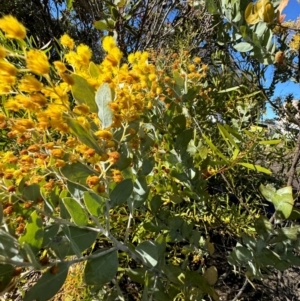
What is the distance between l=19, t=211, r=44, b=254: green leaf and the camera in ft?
1.40

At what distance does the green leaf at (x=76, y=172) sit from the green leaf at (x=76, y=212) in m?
0.04

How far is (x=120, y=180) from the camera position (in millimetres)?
529

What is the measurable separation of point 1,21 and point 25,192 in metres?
0.23

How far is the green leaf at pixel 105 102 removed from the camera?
0.50 metres

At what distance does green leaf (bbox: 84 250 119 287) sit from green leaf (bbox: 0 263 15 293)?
116 millimetres

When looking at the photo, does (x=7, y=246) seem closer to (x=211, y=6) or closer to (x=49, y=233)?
(x=49, y=233)

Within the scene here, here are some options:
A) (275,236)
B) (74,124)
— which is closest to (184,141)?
(275,236)

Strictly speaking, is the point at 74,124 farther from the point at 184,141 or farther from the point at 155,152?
the point at 155,152

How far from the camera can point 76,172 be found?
52cm

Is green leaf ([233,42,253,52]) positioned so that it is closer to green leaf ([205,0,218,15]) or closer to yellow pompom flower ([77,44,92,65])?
green leaf ([205,0,218,15])

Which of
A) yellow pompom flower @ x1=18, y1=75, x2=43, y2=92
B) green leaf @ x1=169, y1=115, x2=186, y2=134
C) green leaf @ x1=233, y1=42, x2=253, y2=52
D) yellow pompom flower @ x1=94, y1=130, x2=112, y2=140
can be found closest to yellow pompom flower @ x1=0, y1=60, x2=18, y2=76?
yellow pompom flower @ x1=18, y1=75, x2=43, y2=92

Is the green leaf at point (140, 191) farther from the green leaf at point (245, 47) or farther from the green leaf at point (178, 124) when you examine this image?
the green leaf at point (245, 47)

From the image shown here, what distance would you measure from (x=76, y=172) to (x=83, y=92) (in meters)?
0.11

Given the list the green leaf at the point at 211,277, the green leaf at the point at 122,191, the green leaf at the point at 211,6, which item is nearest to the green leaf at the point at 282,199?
the green leaf at the point at 211,277
